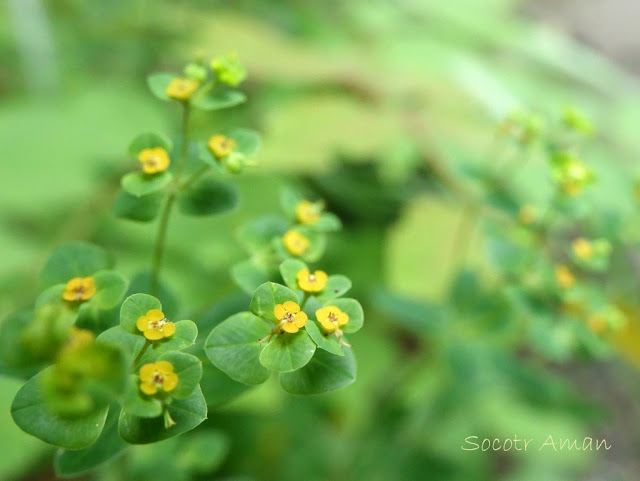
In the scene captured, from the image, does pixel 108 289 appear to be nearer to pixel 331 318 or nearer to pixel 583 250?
pixel 331 318

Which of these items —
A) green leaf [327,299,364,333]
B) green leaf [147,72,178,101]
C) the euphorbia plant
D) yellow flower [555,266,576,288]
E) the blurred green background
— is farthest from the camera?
the blurred green background

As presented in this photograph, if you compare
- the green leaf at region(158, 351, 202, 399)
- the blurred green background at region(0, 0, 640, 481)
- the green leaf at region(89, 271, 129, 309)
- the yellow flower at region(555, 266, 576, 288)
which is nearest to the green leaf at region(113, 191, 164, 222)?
the green leaf at region(89, 271, 129, 309)

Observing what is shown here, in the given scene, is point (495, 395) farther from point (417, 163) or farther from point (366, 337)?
point (417, 163)

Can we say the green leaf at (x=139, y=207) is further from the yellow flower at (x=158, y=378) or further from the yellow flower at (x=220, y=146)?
the yellow flower at (x=158, y=378)

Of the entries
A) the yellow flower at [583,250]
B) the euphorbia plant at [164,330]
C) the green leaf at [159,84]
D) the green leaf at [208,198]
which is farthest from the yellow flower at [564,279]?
the green leaf at [159,84]

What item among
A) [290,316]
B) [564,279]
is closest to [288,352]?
[290,316]

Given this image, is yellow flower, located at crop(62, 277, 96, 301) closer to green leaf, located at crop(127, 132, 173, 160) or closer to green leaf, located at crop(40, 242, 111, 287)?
green leaf, located at crop(40, 242, 111, 287)

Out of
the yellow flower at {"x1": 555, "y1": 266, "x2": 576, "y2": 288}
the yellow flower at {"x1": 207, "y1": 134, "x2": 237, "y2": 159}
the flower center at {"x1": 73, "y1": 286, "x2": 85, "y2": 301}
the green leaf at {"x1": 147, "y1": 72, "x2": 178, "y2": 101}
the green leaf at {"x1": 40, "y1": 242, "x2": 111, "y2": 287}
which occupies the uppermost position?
the green leaf at {"x1": 147, "y1": 72, "x2": 178, "y2": 101}
